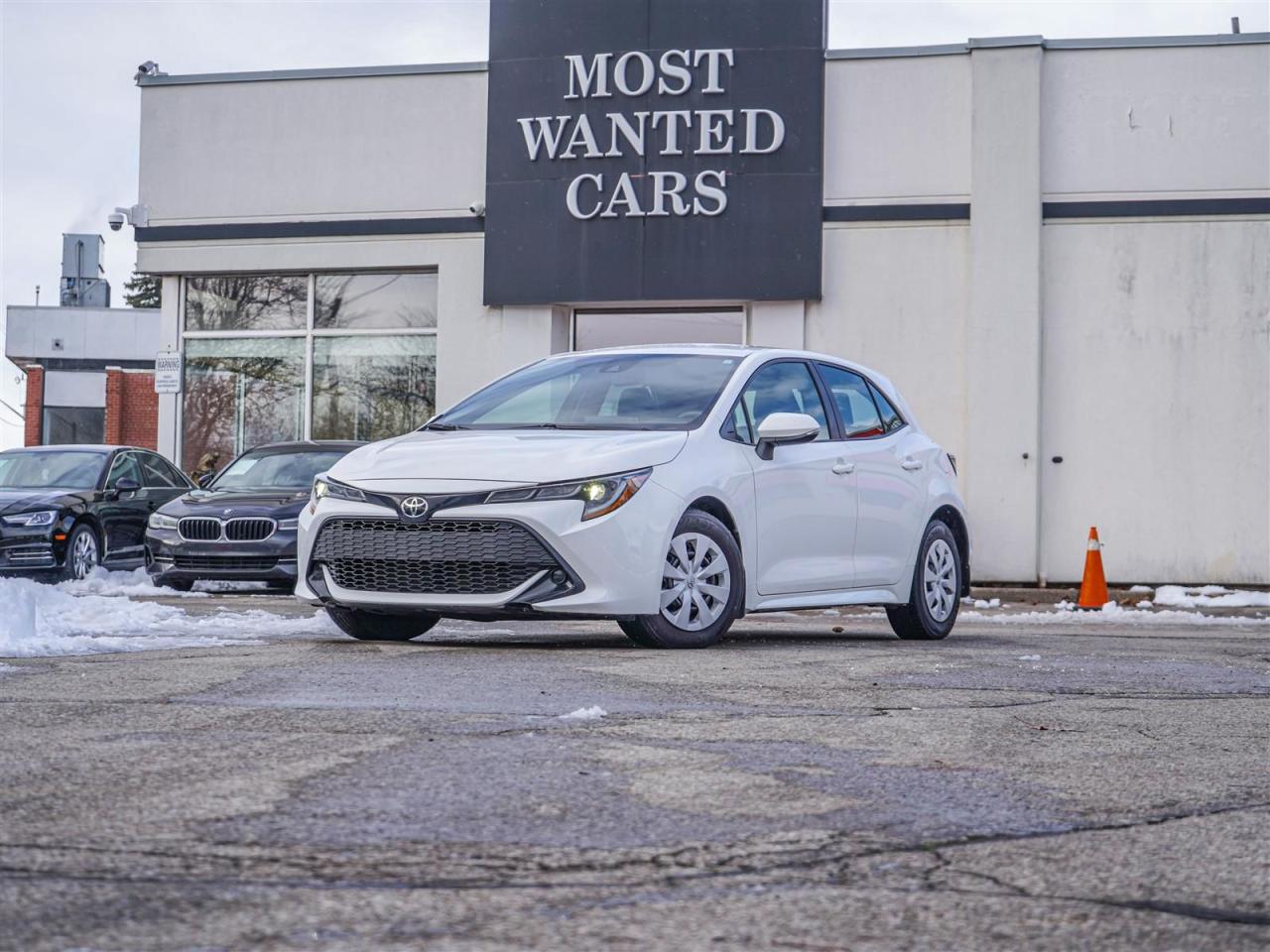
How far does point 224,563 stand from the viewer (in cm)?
1516

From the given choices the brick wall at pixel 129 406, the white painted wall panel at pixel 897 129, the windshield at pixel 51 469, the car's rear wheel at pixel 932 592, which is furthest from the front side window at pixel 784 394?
the brick wall at pixel 129 406

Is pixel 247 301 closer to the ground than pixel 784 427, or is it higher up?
higher up

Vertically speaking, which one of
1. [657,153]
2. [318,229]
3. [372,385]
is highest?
[657,153]

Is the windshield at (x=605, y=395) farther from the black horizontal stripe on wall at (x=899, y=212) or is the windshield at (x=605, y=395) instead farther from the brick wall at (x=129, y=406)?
the brick wall at (x=129, y=406)

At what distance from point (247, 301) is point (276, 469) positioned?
651 cm

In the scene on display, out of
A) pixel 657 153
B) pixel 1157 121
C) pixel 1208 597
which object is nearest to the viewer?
pixel 1208 597

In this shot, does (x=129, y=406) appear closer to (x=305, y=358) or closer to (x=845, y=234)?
(x=305, y=358)

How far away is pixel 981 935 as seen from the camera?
2.83 meters

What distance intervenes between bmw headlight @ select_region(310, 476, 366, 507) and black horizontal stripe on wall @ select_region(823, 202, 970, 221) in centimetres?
1241

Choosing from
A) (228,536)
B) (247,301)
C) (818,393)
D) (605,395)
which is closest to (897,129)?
(247,301)

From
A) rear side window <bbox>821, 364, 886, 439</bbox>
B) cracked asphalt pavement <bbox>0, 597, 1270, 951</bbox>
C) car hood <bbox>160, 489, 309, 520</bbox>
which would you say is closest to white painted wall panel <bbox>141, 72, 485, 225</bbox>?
car hood <bbox>160, 489, 309, 520</bbox>

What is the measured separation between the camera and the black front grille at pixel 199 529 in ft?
50.1

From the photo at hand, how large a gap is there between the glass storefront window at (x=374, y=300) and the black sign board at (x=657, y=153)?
3.53ft

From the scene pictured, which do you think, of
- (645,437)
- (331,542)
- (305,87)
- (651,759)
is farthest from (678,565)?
(305,87)
